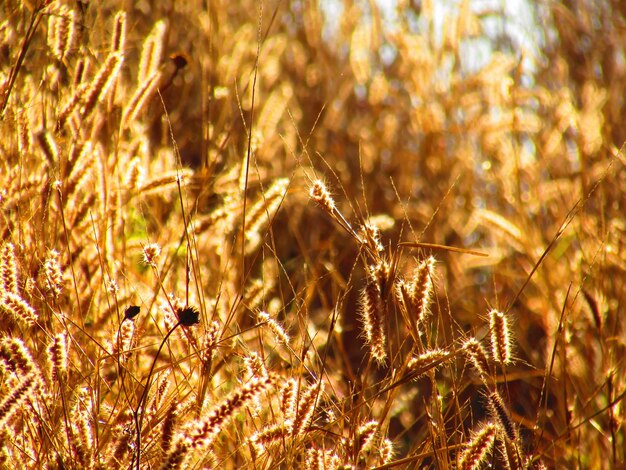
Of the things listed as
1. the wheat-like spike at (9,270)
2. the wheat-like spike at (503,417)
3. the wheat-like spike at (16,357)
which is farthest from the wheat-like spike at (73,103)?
the wheat-like spike at (503,417)

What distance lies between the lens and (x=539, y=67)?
9.95 feet

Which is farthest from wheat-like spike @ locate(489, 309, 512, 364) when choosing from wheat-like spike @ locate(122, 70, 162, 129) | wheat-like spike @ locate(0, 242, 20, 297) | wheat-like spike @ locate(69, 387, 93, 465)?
wheat-like spike @ locate(122, 70, 162, 129)

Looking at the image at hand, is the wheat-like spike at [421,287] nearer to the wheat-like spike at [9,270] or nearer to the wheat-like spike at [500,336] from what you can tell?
the wheat-like spike at [500,336]

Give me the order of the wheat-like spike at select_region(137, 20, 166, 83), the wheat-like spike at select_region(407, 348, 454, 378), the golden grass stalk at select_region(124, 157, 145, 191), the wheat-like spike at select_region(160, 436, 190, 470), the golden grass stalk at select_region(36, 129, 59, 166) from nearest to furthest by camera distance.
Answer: the wheat-like spike at select_region(160, 436, 190, 470) → the wheat-like spike at select_region(407, 348, 454, 378) → the golden grass stalk at select_region(36, 129, 59, 166) → the golden grass stalk at select_region(124, 157, 145, 191) → the wheat-like spike at select_region(137, 20, 166, 83)

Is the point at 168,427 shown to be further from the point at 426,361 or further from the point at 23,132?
the point at 23,132

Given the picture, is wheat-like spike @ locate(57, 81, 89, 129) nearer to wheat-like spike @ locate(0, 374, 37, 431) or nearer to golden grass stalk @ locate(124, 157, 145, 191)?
golden grass stalk @ locate(124, 157, 145, 191)

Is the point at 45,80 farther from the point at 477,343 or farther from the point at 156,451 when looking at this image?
the point at 477,343

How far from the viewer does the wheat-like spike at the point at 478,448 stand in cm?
103

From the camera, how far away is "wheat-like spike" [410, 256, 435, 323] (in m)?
1.05

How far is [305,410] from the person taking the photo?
102cm

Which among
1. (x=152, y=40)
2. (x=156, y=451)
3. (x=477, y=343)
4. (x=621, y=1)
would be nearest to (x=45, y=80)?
(x=152, y=40)

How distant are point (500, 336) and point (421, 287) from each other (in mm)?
128

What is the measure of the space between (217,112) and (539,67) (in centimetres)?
137

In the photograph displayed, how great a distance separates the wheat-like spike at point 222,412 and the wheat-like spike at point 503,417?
0.32 meters
